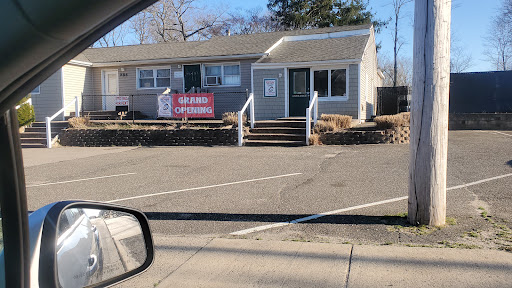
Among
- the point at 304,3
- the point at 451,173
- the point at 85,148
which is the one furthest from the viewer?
the point at 304,3

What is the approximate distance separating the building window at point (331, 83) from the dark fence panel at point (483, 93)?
Answer: 7056mm

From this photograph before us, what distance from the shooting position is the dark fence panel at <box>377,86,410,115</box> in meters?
24.9

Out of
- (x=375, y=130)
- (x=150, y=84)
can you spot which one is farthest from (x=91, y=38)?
(x=150, y=84)

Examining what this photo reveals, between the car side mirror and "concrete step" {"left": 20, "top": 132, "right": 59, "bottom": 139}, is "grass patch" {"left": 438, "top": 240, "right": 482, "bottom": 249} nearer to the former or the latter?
the car side mirror

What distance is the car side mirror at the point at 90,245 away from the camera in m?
1.32

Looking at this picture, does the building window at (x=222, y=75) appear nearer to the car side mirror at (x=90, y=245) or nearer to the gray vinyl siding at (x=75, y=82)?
the gray vinyl siding at (x=75, y=82)

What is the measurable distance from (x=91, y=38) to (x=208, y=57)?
64.0 ft

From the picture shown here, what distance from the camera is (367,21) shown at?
113ft

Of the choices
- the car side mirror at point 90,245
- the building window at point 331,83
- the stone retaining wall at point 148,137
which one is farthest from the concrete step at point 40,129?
the car side mirror at point 90,245

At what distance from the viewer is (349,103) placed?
17828mm

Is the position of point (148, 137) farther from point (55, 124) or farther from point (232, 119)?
point (55, 124)

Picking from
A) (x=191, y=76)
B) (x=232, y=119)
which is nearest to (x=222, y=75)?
(x=191, y=76)

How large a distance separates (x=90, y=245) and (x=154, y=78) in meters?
20.9

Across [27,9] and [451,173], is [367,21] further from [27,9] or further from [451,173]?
[27,9]
